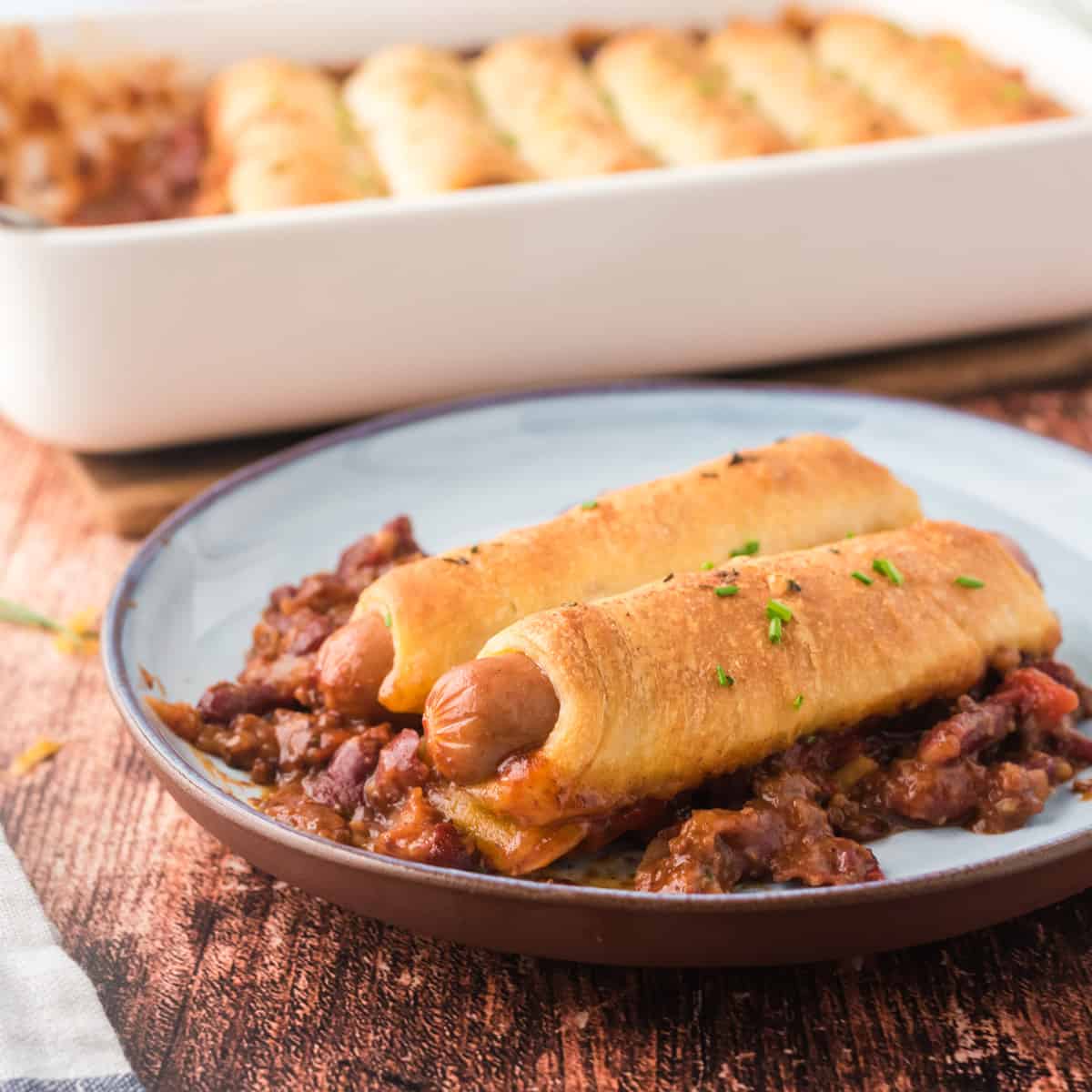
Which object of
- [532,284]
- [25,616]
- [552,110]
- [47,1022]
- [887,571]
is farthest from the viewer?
[552,110]

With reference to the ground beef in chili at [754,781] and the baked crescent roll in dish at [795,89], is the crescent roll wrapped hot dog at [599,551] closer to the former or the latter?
the ground beef in chili at [754,781]

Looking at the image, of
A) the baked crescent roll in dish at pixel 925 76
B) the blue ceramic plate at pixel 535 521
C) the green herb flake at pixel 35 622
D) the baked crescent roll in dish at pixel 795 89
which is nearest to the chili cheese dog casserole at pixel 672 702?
the blue ceramic plate at pixel 535 521

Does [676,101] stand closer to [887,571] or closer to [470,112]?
[470,112]

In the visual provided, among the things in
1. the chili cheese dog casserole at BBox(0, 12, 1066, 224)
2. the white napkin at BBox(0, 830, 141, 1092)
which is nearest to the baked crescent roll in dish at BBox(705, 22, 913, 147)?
the chili cheese dog casserole at BBox(0, 12, 1066, 224)

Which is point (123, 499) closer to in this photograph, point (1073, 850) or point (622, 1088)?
point (622, 1088)

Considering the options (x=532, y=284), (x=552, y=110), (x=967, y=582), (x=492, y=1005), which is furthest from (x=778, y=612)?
(x=552, y=110)

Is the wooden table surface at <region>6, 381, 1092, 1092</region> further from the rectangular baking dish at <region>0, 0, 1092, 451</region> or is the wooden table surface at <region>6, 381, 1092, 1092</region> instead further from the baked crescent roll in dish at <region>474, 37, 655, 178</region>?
the baked crescent roll in dish at <region>474, 37, 655, 178</region>
